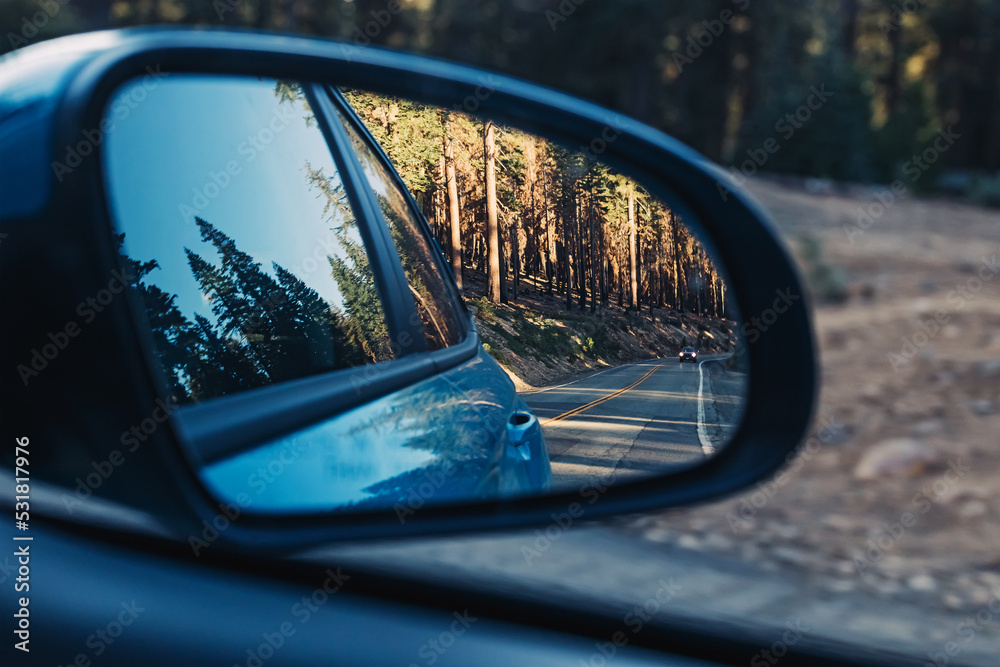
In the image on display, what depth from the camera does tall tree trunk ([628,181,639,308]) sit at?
1.46 metres

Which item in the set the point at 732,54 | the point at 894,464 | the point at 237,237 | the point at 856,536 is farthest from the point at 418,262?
the point at 732,54

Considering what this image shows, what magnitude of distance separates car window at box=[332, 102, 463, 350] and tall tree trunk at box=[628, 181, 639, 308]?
309 mm

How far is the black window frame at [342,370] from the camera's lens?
1.37 meters

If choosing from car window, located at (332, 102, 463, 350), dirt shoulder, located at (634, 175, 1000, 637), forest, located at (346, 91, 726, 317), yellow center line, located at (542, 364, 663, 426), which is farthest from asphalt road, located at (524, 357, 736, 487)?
dirt shoulder, located at (634, 175, 1000, 637)

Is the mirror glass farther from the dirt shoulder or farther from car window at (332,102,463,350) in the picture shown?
the dirt shoulder

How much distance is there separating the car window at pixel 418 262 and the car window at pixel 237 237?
0.23 ft

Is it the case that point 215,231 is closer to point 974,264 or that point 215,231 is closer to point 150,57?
point 150,57

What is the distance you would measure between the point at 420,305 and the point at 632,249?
393 millimetres

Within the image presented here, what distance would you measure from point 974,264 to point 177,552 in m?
11.0

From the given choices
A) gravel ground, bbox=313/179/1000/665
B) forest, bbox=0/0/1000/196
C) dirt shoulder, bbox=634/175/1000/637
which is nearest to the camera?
gravel ground, bbox=313/179/1000/665

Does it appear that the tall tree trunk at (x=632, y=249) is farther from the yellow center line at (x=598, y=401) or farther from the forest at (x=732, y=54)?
the forest at (x=732, y=54)

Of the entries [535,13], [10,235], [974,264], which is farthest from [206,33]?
[535,13]

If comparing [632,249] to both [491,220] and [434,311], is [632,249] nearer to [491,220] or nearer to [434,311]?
[491,220]

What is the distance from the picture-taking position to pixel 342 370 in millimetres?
1583
